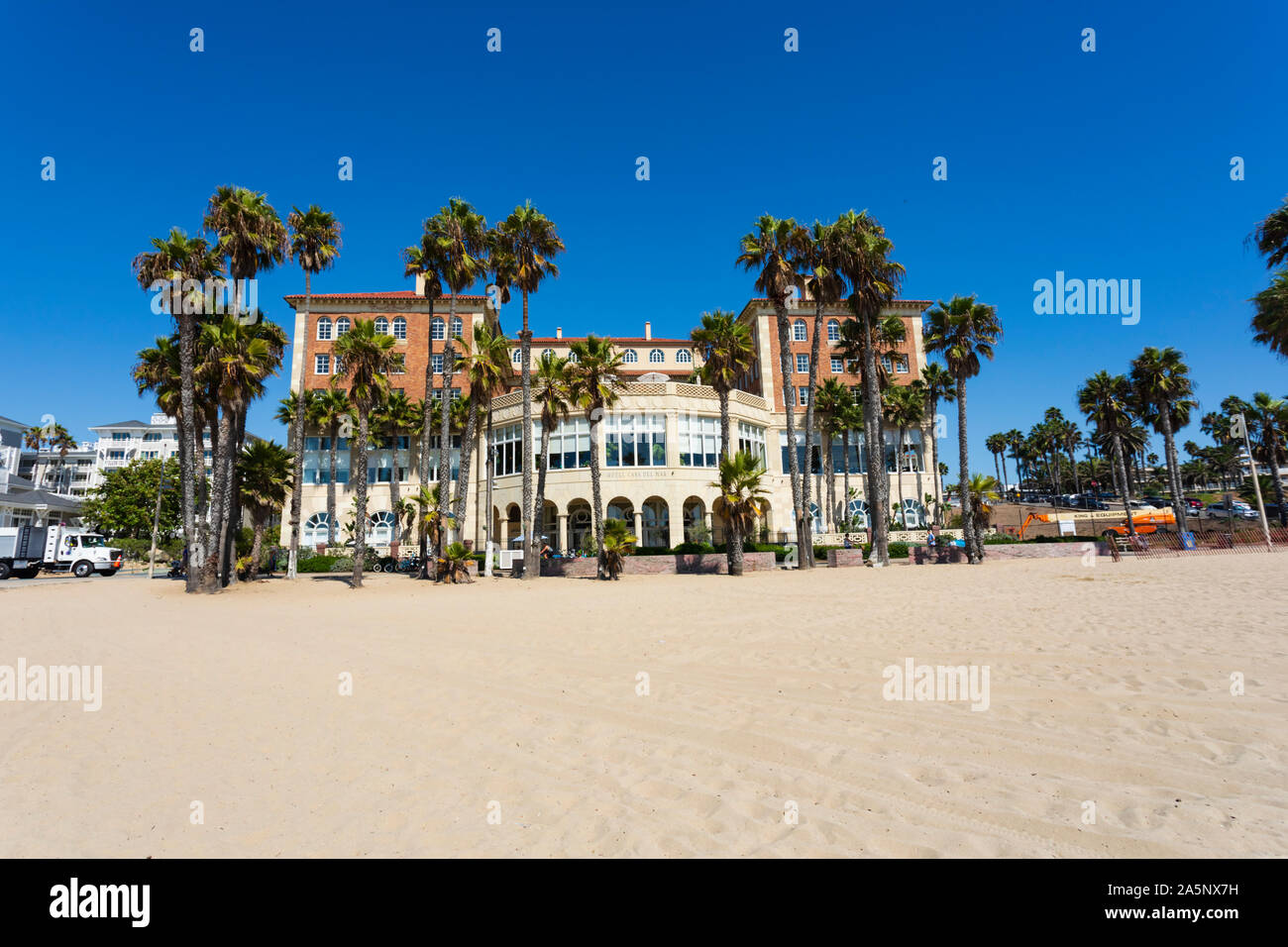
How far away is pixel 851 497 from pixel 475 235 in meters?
34.3

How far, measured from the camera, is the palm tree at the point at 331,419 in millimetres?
42750

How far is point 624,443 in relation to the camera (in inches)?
1518

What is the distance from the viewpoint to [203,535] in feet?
87.5

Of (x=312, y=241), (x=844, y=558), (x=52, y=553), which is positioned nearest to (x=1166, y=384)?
(x=844, y=558)

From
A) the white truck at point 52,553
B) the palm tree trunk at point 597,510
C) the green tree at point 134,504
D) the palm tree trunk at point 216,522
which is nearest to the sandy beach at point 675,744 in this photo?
the palm tree trunk at point 216,522

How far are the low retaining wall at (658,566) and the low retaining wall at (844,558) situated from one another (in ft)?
13.5

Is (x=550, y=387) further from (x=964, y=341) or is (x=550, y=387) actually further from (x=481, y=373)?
(x=964, y=341)

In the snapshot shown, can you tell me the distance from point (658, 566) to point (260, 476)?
72.2ft

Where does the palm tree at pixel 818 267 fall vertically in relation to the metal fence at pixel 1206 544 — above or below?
above

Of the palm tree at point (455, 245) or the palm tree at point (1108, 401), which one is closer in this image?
the palm tree at point (455, 245)

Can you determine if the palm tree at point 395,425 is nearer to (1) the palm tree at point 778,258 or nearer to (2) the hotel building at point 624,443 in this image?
(2) the hotel building at point 624,443

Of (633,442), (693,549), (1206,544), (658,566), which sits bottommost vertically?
(658,566)

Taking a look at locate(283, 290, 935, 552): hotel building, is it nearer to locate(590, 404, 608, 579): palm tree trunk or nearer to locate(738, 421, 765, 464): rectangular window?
locate(738, 421, 765, 464): rectangular window

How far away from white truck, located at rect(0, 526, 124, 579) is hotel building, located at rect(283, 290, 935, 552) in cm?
1187
